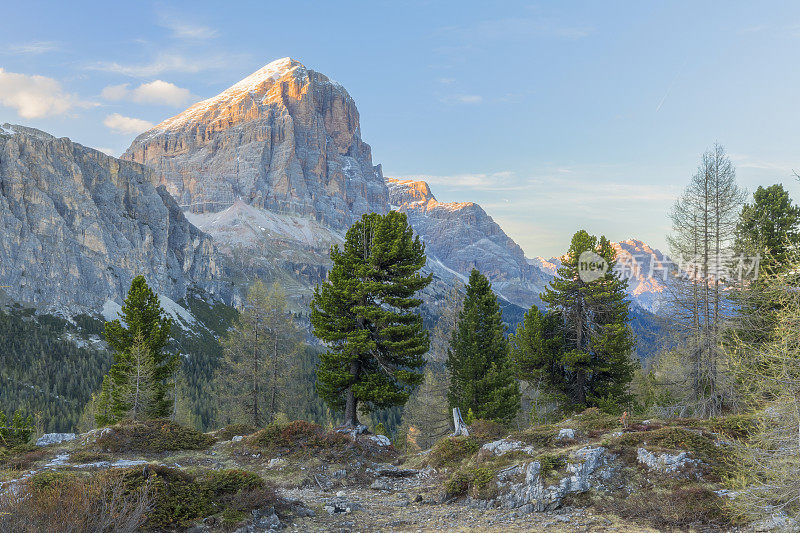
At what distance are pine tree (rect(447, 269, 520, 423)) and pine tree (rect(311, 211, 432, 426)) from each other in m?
7.05

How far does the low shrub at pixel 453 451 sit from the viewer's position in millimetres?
18578

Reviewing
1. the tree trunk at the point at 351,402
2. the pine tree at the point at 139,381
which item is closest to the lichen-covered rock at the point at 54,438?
the pine tree at the point at 139,381

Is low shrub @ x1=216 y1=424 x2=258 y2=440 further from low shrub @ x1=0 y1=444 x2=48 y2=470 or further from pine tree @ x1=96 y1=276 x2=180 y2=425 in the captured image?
pine tree @ x1=96 y1=276 x2=180 y2=425

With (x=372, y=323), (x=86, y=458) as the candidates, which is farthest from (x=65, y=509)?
(x=372, y=323)

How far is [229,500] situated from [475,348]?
70.4ft

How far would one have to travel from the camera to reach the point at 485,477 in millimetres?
14414

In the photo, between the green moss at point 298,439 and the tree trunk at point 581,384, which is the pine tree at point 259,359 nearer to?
the green moss at point 298,439

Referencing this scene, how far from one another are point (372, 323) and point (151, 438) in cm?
1237

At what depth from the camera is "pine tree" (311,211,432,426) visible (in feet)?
77.8

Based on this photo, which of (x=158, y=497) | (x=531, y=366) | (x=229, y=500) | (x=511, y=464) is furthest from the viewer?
(x=531, y=366)

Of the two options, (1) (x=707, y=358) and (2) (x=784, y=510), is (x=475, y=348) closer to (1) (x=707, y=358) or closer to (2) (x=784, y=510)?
(1) (x=707, y=358)

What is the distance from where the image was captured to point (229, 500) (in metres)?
12.1

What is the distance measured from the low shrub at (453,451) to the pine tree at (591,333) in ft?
37.3

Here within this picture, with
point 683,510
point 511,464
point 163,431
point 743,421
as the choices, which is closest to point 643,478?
point 683,510
